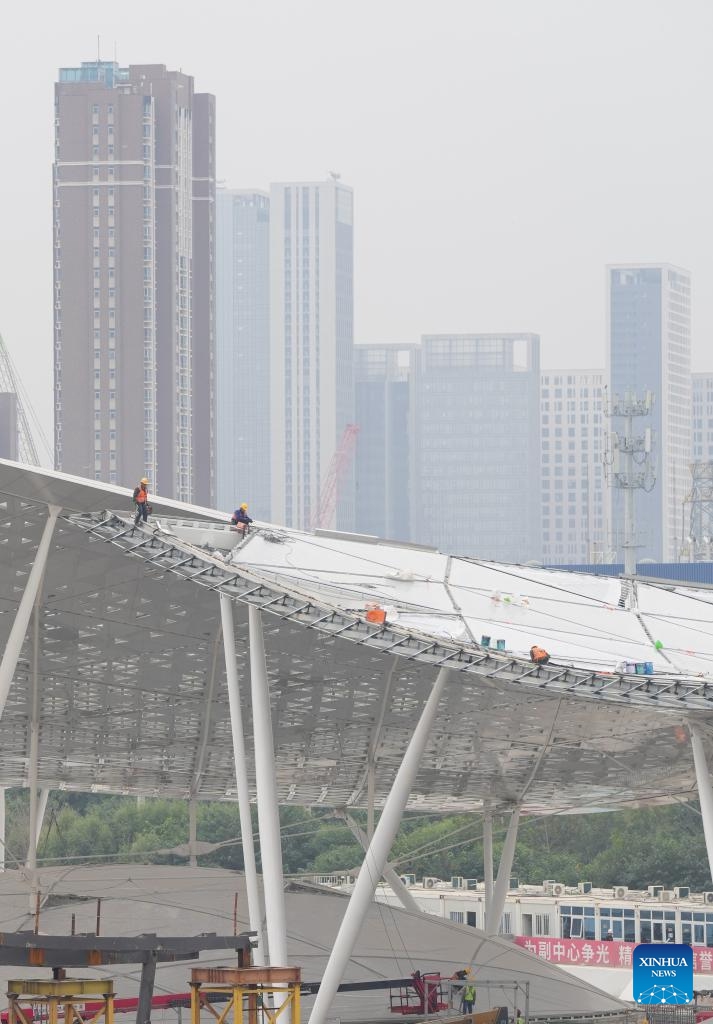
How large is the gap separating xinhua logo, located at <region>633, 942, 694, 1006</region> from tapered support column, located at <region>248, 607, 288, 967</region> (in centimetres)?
815

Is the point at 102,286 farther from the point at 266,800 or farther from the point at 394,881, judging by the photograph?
the point at 266,800

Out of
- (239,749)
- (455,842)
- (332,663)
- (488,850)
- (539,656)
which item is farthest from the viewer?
(455,842)

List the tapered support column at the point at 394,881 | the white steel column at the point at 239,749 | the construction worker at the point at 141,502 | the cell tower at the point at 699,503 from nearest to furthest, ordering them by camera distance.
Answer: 1. the construction worker at the point at 141,502
2. the white steel column at the point at 239,749
3. the tapered support column at the point at 394,881
4. the cell tower at the point at 699,503

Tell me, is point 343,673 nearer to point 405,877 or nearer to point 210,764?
point 210,764

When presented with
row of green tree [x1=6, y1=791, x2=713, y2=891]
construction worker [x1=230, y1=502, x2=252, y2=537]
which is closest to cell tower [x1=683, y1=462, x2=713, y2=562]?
row of green tree [x1=6, y1=791, x2=713, y2=891]

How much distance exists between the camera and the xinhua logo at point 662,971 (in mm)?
34031

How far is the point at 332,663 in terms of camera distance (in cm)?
5231

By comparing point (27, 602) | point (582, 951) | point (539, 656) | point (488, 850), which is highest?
point (27, 602)

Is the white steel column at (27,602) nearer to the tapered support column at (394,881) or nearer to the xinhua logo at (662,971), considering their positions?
the xinhua logo at (662,971)

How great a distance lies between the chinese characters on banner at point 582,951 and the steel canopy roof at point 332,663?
16360mm

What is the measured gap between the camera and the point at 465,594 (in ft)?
148

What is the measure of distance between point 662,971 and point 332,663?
1979cm

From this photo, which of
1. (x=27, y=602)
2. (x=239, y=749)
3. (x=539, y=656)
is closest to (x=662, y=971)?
(x=539, y=656)

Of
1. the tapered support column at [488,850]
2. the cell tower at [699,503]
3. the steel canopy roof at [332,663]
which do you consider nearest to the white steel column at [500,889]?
the tapered support column at [488,850]
